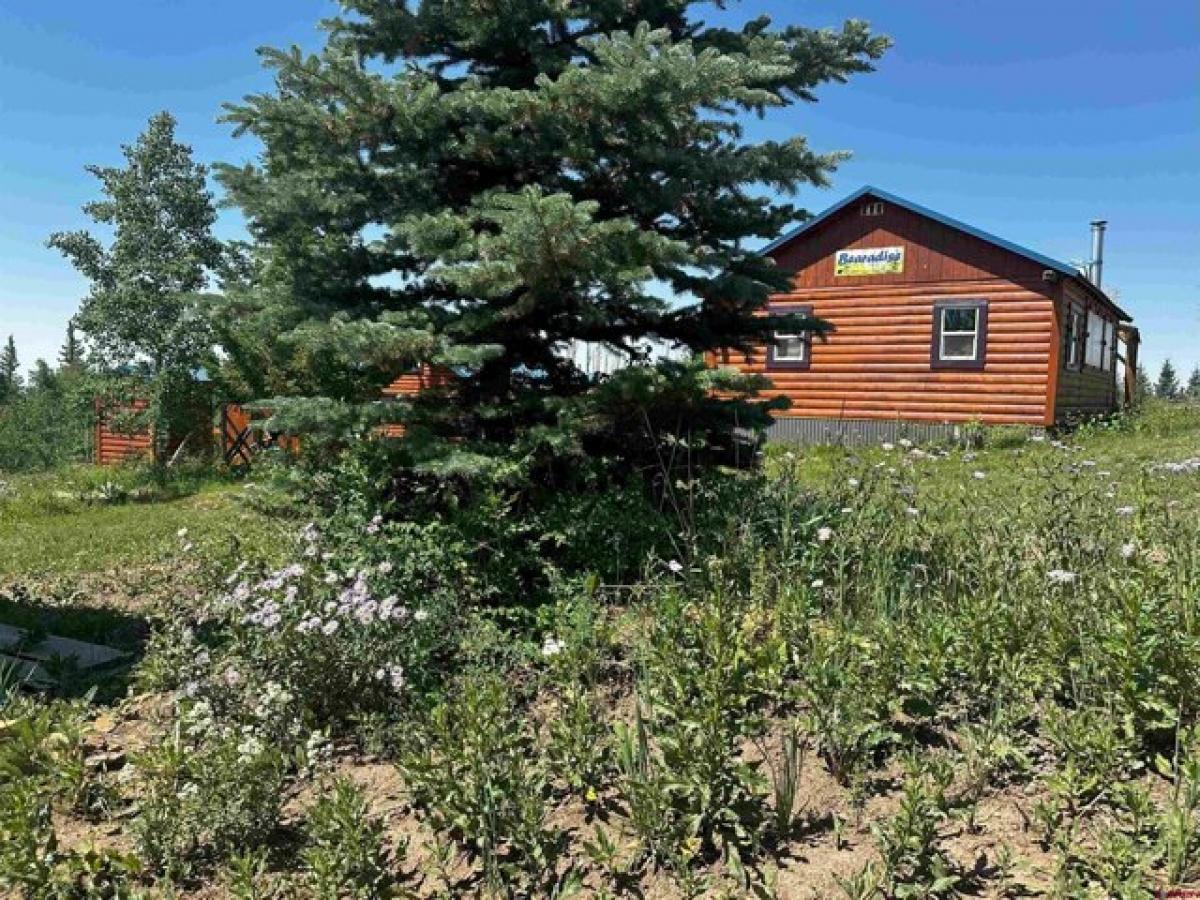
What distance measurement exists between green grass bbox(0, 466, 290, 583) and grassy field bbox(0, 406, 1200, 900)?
163 centimetres

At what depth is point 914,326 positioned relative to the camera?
1416 centimetres

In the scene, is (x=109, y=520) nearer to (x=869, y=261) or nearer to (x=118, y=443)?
(x=118, y=443)

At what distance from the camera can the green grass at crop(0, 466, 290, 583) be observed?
5.82 m

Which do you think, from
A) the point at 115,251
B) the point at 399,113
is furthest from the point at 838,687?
the point at 115,251

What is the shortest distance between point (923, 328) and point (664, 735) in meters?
13.5

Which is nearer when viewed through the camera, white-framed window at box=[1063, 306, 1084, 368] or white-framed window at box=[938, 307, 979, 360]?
white-framed window at box=[938, 307, 979, 360]

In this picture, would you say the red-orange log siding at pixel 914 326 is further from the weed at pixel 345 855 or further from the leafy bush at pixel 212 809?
the weed at pixel 345 855

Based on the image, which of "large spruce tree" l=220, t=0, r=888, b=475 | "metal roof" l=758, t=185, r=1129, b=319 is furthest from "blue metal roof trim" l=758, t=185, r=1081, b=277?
"large spruce tree" l=220, t=0, r=888, b=475

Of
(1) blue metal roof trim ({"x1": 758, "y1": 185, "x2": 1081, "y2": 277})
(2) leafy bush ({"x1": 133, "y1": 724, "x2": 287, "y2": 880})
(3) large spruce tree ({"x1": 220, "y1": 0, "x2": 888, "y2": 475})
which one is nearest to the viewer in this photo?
(2) leafy bush ({"x1": 133, "y1": 724, "x2": 287, "y2": 880})

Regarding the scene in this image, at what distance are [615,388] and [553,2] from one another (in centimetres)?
205

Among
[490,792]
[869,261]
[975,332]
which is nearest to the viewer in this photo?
[490,792]

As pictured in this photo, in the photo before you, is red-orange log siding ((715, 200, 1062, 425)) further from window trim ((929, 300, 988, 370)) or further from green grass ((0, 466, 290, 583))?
green grass ((0, 466, 290, 583))

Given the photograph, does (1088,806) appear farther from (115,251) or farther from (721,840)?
(115,251)

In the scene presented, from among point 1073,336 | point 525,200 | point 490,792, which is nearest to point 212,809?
point 490,792
